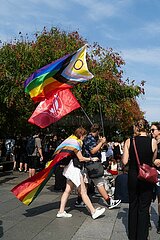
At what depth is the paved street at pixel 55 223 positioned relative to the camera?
17.7ft

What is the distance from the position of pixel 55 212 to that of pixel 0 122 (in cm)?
1058

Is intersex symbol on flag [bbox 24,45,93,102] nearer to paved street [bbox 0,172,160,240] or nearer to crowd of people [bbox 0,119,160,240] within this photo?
crowd of people [bbox 0,119,160,240]

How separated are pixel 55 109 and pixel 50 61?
31.7 ft

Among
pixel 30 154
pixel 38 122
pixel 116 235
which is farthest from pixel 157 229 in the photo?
pixel 30 154

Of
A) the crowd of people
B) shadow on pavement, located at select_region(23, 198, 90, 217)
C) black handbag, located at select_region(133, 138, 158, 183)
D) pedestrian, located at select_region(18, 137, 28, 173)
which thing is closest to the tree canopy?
pedestrian, located at select_region(18, 137, 28, 173)

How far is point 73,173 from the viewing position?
6.66 m

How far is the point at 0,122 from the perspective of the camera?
1691 cm

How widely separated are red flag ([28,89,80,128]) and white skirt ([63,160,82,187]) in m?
1.22

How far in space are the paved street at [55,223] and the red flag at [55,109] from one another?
1817 millimetres

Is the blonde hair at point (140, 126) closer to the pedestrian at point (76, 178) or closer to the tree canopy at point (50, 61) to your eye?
the pedestrian at point (76, 178)

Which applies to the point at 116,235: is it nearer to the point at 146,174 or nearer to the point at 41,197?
the point at 146,174

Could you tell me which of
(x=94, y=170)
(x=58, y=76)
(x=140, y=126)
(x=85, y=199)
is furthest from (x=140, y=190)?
(x=58, y=76)

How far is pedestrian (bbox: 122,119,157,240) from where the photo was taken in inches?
192

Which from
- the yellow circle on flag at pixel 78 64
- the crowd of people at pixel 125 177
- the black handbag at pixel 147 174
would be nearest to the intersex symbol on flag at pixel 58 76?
the yellow circle on flag at pixel 78 64
